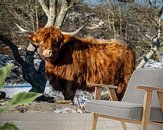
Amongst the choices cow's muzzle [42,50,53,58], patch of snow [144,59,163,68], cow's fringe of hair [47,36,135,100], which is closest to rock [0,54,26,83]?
cow's fringe of hair [47,36,135,100]

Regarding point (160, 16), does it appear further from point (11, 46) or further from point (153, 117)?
point (153, 117)

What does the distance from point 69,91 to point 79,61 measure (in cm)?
Answer: 37

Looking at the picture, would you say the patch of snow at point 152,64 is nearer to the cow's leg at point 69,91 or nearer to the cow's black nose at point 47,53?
the cow's leg at point 69,91

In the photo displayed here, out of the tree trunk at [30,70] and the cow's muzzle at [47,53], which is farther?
the tree trunk at [30,70]

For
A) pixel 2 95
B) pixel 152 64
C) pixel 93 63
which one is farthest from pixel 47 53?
pixel 152 64

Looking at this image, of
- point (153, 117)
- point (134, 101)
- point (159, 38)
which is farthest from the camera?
point (159, 38)

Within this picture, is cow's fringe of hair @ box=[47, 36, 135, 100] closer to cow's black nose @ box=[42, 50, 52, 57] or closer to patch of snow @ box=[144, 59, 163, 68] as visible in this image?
cow's black nose @ box=[42, 50, 52, 57]

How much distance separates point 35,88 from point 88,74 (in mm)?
930

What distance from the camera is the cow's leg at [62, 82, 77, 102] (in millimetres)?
3779

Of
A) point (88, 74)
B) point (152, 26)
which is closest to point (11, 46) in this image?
point (88, 74)

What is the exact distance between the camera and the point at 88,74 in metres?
3.72

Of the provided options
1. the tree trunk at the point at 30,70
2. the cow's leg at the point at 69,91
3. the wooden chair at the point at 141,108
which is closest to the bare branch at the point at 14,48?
the tree trunk at the point at 30,70

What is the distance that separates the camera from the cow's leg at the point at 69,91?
12.4ft

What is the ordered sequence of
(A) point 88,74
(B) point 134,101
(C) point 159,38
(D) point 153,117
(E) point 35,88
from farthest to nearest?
(C) point 159,38 < (E) point 35,88 < (A) point 88,74 < (B) point 134,101 < (D) point 153,117
